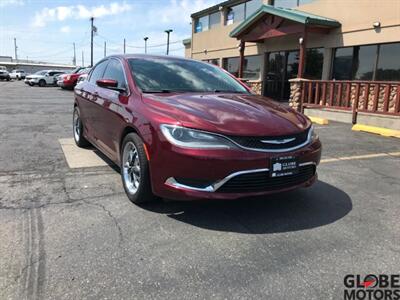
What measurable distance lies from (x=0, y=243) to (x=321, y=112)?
10.9m

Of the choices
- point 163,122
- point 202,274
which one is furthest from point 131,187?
point 202,274

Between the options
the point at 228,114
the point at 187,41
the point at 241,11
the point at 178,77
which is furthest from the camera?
the point at 187,41

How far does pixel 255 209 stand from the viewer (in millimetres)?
3936

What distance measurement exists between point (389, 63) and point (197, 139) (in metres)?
11.3

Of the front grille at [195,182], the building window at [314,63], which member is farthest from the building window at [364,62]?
the front grille at [195,182]

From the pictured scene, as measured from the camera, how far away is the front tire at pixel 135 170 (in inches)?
145

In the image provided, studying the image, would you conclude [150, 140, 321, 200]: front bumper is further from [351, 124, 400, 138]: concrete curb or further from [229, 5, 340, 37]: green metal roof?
[229, 5, 340, 37]: green metal roof

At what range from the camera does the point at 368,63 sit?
1311 centimetres

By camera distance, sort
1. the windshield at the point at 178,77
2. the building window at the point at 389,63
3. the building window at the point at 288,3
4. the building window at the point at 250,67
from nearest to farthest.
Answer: the windshield at the point at 178,77 < the building window at the point at 389,63 < the building window at the point at 288,3 < the building window at the point at 250,67

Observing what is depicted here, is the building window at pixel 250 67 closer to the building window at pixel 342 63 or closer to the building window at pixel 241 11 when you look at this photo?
the building window at pixel 241 11

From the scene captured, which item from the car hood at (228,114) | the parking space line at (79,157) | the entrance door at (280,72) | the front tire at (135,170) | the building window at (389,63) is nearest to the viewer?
the car hood at (228,114)

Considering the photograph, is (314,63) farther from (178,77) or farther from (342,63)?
(178,77)

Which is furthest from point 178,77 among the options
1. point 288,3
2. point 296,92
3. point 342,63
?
point 288,3

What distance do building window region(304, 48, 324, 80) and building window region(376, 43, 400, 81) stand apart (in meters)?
2.71
